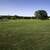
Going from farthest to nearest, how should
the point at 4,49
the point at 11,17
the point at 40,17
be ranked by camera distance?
the point at 40,17 → the point at 11,17 → the point at 4,49

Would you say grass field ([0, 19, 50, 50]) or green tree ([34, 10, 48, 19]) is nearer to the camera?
grass field ([0, 19, 50, 50])

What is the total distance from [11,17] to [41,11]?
1819 cm

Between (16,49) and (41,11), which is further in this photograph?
(41,11)

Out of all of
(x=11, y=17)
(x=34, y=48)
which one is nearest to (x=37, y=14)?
(x=11, y=17)

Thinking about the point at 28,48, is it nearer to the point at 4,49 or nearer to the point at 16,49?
the point at 16,49

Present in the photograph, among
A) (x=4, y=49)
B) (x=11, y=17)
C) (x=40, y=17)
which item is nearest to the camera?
(x=4, y=49)

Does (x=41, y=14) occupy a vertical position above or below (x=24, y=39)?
above

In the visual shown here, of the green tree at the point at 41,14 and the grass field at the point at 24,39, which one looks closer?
the grass field at the point at 24,39

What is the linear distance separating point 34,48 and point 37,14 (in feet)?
251

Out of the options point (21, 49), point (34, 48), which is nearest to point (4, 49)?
point (21, 49)

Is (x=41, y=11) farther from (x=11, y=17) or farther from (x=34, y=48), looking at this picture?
(x=34, y=48)

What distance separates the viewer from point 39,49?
924cm

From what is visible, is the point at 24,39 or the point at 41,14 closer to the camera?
the point at 24,39

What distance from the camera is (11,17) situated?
2985 inches
